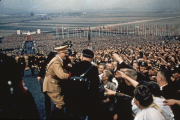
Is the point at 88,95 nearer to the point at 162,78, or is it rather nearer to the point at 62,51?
the point at 62,51

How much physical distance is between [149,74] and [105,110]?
255 cm

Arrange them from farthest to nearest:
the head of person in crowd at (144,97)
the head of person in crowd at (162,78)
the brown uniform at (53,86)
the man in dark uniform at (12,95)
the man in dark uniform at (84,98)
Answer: the brown uniform at (53,86) < the head of person in crowd at (162,78) < the man in dark uniform at (84,98) < the head of person in crowd at (144,97) < the man in dark uniform at (12,95)

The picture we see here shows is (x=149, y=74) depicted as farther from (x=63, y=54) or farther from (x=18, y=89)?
(x=18, y=89)

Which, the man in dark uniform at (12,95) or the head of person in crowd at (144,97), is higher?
the man in dark uniform at (12,95)

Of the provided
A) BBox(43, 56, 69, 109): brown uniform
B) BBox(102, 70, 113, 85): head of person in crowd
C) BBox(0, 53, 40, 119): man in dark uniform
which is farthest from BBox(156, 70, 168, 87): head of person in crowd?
BBox(0, 53, 40, 119): man in dark uniform

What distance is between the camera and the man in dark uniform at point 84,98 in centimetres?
288

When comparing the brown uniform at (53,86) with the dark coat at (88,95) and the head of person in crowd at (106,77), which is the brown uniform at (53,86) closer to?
the dark coat at (88,95)

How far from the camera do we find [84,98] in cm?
288

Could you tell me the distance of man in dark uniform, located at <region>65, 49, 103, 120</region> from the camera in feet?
9.44

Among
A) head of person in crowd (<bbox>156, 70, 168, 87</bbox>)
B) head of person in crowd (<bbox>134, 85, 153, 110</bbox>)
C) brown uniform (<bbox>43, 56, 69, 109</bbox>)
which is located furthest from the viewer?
brown uniform (<bbox>43, 56, 69, 109</bbox>)

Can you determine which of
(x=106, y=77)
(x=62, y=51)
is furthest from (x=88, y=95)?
(x=62, y=51)

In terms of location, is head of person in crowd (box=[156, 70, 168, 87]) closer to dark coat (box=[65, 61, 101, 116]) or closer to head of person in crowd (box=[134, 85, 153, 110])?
dark coat (box=[65, 61, 101, 116])

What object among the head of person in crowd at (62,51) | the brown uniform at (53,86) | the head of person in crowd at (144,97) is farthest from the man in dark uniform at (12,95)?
the head of person in crowd at (62,51)

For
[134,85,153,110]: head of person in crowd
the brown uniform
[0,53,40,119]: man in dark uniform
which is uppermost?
[0,53,40,119]: man in dark uniform
